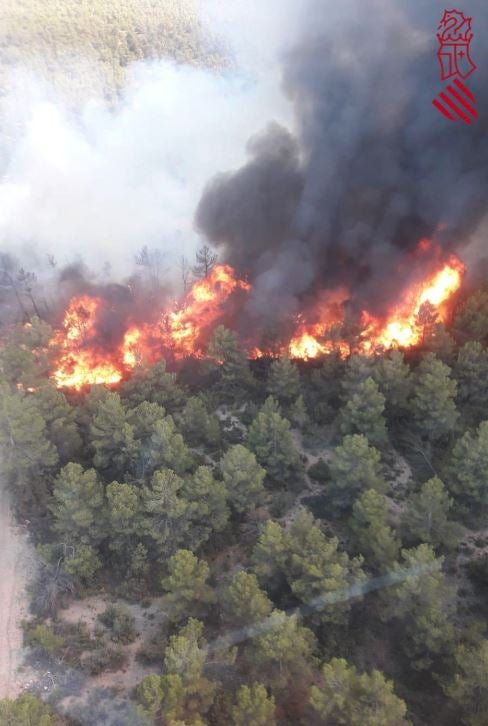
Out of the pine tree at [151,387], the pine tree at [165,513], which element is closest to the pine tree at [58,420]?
the pine tree at [151,387]

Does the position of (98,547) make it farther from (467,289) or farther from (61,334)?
(467,289)

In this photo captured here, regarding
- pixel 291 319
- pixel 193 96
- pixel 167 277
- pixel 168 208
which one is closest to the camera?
pixel 291 319

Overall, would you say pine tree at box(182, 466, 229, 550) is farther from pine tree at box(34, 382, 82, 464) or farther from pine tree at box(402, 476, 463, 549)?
pine tree at box(402, 476, 463, 549)

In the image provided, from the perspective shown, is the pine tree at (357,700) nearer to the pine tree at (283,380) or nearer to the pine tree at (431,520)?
the pine tree at (431,520)

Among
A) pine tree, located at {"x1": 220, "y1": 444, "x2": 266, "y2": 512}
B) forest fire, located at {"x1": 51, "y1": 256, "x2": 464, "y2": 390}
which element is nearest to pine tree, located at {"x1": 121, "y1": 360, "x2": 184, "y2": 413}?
forest fire, located at {"x1": 51, "y1": 256, "x2": 464, "y2": 390}

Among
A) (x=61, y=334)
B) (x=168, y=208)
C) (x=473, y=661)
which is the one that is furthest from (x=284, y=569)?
(x=168, y=208)

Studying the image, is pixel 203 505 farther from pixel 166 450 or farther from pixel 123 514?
pixel 123 514
